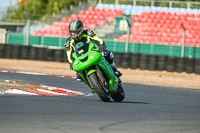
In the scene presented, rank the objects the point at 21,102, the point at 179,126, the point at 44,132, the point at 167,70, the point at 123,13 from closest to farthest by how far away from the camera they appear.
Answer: the point at 44,132 < the point at 179,126 < the point at 21,102 < the point at 167,70 < the point at 123,13

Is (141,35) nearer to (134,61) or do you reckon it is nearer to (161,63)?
(134,61)

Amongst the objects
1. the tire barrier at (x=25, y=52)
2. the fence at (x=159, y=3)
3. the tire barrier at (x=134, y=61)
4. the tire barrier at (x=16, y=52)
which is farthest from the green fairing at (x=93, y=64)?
the fence at (x=159, y=3)

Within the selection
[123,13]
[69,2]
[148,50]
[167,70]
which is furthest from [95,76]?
[69,2]

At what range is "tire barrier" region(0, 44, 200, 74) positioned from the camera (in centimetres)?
2159

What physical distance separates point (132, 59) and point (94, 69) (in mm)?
14348

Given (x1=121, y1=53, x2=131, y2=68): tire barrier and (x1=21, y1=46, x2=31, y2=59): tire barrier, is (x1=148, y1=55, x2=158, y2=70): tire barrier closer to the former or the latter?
(x1=121, y1=53, x2=131, y2=68): tire barrier

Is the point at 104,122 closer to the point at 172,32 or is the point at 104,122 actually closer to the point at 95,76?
the point at 95,76

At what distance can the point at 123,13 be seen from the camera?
3019 cm

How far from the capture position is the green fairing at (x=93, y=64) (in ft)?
27.6

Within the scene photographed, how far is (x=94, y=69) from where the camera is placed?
8.52 meters

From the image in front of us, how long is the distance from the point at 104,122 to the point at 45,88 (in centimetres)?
486

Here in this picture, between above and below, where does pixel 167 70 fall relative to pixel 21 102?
below

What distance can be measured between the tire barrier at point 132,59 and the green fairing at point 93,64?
13059 mm

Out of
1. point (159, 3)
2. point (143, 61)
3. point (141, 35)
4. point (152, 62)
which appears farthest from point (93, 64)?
point (159, 3)
